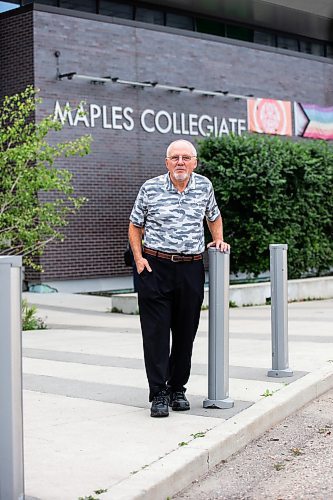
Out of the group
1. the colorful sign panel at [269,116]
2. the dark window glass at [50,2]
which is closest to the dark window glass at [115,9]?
the dark window glass at [50,2]

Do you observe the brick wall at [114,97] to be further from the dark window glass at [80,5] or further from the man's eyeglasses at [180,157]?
the man's eyeglasses at [180,157]

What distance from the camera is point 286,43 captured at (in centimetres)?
2484

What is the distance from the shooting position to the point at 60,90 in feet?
59.4

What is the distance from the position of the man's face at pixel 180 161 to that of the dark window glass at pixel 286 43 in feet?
64.7

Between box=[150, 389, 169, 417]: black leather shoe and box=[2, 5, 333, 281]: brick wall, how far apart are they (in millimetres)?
12021

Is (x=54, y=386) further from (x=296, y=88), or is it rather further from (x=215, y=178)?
(x=296, y=88)

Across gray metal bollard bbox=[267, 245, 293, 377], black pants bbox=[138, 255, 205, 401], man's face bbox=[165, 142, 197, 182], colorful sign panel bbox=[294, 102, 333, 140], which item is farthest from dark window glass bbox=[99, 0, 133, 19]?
black pants bbox=[138, 255, 205, 401]

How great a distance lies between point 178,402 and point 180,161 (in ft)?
5.58

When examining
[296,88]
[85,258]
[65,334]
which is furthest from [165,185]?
[296,88]

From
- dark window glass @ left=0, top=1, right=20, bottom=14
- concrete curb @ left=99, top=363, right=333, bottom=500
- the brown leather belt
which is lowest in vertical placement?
concrete curb @ left=99, top=363, right=333, bottom=500

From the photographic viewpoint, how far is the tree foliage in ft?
55.3

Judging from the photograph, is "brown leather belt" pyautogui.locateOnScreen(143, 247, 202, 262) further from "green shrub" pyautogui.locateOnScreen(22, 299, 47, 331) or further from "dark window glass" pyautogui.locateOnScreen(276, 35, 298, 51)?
"dark window glass" pyautogui.locateOnScreen(276, 35, 298, 51)

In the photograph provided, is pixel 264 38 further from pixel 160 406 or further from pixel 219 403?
pixel 160 406

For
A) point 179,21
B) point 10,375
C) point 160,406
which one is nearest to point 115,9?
point 179,21
